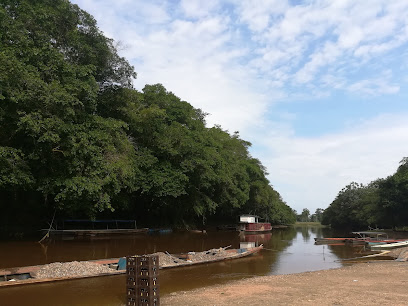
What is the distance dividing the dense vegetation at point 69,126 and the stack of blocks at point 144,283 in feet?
40.2

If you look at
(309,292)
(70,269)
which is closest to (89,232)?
(70,269)

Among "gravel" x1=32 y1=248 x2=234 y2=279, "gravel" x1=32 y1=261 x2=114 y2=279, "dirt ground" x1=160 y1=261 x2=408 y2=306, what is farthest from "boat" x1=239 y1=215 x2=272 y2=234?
"gravel" x1=32 y1=261 x2=114 y2=279

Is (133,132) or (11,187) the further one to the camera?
(133,132)

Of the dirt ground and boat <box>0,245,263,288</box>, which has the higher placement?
boat <box>0,245,263,288</box>

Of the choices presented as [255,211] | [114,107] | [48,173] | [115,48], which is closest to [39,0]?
[115,48]

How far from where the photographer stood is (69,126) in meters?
18.4

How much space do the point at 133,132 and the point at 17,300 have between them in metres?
20.7

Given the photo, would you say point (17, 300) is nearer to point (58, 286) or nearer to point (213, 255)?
point (58, 286)

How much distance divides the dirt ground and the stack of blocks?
5.52ft

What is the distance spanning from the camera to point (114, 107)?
25.1 metres

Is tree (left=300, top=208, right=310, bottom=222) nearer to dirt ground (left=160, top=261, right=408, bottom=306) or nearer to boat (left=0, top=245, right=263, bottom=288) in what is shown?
boat (left=0, top=245, right=263, bottom=288)

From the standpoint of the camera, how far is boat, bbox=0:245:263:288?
32.9ft

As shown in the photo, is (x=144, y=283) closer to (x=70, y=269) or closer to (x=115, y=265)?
(x=70, y=269)

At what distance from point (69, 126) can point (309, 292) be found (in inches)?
577
